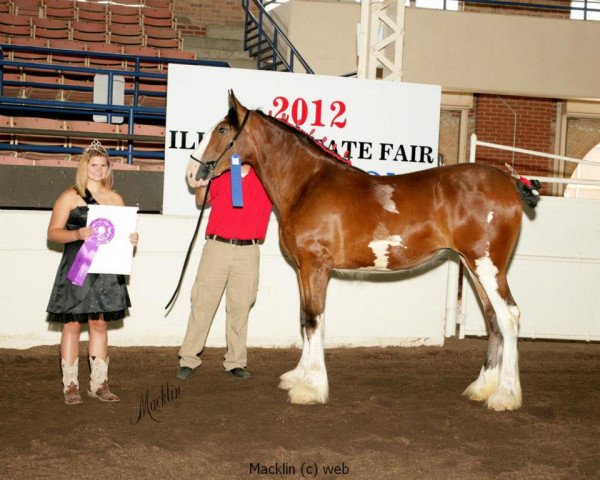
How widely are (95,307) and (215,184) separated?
1604 mm

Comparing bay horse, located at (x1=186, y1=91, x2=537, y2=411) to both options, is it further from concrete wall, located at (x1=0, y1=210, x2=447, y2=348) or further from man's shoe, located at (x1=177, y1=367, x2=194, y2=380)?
concrete wall, located at (x1=0, y1=210, x2=447, y2=348)

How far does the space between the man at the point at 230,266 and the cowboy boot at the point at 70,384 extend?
1.04m

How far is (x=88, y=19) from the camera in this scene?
13680 millimetres

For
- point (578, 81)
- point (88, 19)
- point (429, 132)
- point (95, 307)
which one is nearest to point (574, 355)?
point (429, 132)

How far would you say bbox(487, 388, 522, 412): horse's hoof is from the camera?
5.12 meters

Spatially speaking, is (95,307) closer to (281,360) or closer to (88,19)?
(281,360)

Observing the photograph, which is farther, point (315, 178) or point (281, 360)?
point (281, 360)

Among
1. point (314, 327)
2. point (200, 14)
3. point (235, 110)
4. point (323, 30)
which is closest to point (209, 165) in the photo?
point (235, 110)

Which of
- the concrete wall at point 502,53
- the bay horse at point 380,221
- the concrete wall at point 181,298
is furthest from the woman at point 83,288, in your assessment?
the concrete wall at point 502,53

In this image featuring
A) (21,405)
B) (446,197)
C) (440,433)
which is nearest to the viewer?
(440,433)

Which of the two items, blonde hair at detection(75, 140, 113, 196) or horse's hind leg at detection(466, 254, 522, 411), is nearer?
blonde hair at detection(75, 140, 113, 196)

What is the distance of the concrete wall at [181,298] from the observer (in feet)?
22.2

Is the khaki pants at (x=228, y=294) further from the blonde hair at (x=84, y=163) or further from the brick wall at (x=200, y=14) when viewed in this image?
the brick wall at (x=200, y=14)

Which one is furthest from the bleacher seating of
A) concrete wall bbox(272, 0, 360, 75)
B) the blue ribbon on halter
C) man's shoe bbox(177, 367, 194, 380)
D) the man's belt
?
man's shoe bbox(177, 367, 194, 380)
